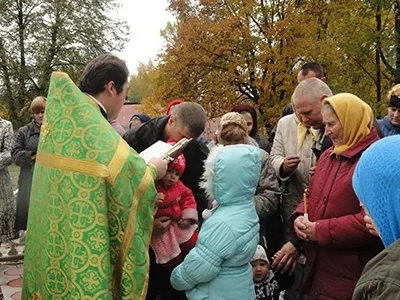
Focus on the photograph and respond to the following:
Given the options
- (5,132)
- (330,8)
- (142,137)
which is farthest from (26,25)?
(142,137)

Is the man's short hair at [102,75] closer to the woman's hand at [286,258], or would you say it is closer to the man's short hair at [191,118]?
the man's short hair at [191,118]

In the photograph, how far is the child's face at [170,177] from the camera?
9.20 ft

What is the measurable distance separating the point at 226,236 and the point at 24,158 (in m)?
3.48

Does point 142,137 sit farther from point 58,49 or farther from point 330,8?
point 58,49

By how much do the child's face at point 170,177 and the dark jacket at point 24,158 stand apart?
3.15 m

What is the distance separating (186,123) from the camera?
312 centimetres

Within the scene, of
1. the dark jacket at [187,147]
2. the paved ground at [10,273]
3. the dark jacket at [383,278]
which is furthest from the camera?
the paved ground at [10,273]

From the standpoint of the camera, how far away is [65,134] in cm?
216

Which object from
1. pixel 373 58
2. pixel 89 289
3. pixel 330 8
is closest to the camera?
pixel 89 289

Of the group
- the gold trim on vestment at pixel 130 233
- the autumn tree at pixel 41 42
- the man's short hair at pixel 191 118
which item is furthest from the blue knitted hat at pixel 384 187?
the autumn tree at pixel 41 42

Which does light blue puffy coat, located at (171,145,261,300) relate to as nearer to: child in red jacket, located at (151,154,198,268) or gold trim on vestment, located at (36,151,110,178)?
child in red jacket, located at (151,154,198,268)

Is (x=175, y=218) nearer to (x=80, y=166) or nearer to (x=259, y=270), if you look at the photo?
(x=259, y=270)

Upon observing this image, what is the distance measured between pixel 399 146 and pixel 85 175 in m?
1.22

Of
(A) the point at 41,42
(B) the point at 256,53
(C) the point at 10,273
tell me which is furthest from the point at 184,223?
(A) the point at 41,42
